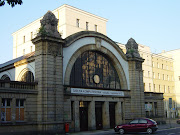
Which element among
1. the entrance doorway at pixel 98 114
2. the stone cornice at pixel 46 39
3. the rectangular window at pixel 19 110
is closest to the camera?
the rectangular window at pixel 19 110

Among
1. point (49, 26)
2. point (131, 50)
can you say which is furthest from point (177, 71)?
point (49, 26)

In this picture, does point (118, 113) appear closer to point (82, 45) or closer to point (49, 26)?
point (82, 45)

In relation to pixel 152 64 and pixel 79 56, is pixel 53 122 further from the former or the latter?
pixel 152 64

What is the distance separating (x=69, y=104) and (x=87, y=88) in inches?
134

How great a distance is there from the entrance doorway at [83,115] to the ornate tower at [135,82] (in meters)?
7.76

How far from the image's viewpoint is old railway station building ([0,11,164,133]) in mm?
21406

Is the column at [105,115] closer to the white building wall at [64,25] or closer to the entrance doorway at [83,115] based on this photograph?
the entrance doorway at [83,115]

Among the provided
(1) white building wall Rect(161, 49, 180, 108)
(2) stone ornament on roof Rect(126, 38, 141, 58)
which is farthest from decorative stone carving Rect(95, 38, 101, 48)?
(1) white building wall Rect(161, 49, 180, 108)

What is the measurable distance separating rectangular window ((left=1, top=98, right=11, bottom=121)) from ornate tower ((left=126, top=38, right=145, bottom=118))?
16962 mm

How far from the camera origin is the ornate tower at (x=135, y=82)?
32188 mm

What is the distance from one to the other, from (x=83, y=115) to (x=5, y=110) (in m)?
9.20

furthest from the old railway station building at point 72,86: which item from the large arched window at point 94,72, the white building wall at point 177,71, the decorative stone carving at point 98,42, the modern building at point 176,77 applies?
the white building wall at point 177,71

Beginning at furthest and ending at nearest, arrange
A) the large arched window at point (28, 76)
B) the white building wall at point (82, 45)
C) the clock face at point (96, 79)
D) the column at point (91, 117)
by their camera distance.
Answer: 1. the clock face at point (96, 79)
2. the column at point (91, 117)
3. the large arched window at point (28, 76)
4. the white building wall at point (82, 45)

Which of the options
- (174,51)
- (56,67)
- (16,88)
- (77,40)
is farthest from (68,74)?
(174,51)
